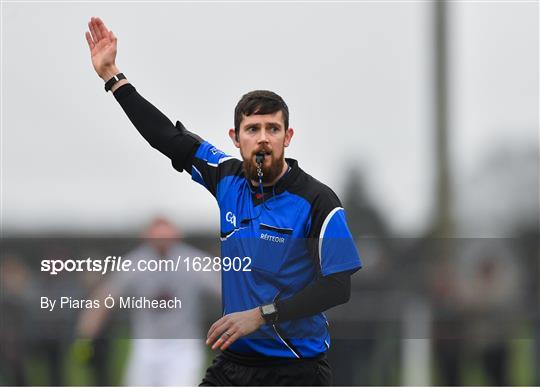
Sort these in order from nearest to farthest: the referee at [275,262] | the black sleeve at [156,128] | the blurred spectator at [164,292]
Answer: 1. the referee at [275,262]
2. the black sleeve at [156,128]
3. the blurred spectator at [164,292]

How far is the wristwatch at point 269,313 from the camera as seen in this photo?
5.24 metres

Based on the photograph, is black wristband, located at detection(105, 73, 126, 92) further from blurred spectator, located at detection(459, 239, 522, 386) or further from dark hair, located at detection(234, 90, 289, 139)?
blurred spectator, located at detection(459, 239, 522, 386)

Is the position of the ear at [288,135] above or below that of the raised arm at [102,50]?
below

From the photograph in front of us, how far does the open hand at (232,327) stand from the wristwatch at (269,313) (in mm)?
21

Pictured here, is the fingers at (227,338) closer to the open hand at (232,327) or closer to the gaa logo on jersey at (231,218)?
the open hand at (232,327)

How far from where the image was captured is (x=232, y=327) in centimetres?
520

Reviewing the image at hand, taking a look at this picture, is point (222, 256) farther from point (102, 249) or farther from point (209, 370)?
point (102, 249)

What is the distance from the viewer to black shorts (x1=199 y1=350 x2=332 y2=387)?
5.34 m

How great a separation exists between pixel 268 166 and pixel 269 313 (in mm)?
763

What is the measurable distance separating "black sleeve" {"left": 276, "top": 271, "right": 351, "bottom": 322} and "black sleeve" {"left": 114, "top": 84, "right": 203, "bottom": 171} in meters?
1.05

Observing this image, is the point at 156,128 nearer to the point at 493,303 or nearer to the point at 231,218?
the point at 231,218

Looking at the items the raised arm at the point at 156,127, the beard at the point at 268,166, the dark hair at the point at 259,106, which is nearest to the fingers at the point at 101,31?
the raised arm at the point at 156,127

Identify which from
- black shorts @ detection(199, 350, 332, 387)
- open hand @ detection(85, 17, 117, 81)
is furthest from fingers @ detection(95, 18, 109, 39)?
black shorts @ detection(199, 350, 332, 387)

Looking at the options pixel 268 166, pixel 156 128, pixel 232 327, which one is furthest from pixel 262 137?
pixel 232 327
